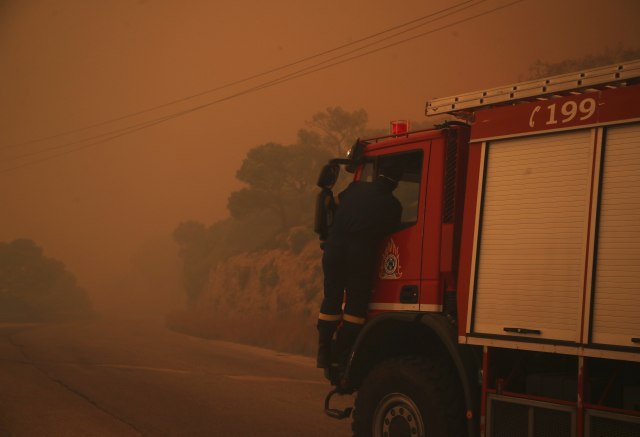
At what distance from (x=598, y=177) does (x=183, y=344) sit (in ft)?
54.8

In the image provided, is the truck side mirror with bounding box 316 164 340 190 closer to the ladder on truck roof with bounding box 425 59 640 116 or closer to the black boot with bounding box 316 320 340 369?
the ladder on truck roof with bounding box 425 59 640 116

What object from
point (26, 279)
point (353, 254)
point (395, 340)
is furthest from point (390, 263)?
point (26, 279)

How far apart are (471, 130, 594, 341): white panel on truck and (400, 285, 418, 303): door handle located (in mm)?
686

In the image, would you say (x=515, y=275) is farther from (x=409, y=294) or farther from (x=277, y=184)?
(x=277, y=184)

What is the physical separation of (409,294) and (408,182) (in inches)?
42.3

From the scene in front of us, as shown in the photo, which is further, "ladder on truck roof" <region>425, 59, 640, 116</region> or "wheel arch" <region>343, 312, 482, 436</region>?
"wheel arch" <region>343, 312, 482, 436</region>

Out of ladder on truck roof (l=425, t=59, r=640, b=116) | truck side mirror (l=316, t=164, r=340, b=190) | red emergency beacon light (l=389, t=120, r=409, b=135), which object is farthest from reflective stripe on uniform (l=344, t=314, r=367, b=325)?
ladder on truck roof (l=425, t=59, r=640, b=116)

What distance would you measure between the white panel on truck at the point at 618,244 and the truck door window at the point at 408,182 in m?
1.79

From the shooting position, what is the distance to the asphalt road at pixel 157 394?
8289 millimetres

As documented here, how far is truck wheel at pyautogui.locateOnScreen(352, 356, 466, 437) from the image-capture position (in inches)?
219

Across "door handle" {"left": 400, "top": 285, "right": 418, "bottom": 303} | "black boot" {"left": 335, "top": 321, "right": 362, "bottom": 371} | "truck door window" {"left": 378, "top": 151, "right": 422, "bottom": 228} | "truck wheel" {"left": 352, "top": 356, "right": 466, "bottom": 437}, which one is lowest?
"truck wheel" {"left": 352, "top": 356, "right": 466, "bottom": 437}

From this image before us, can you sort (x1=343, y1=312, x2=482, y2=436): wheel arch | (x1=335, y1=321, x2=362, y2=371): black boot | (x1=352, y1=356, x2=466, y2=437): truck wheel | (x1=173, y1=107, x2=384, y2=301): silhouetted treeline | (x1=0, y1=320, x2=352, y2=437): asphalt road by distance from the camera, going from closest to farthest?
(x1=352, y1=356, x2=466, y2=437): truck wheel → (x1=343, y1=312, x2=482, y2=436): wheel arch → (x1=335, y1=321, x2=362, y2=371): black boot → (x1=0, y1=320, x2=352, y2=437): asphalt road → (x1=173, y1=107, x2=384, y2=301): silhouetted treeline

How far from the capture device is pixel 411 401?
5.85m

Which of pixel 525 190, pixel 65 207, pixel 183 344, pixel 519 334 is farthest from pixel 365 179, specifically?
pixel 65 207
